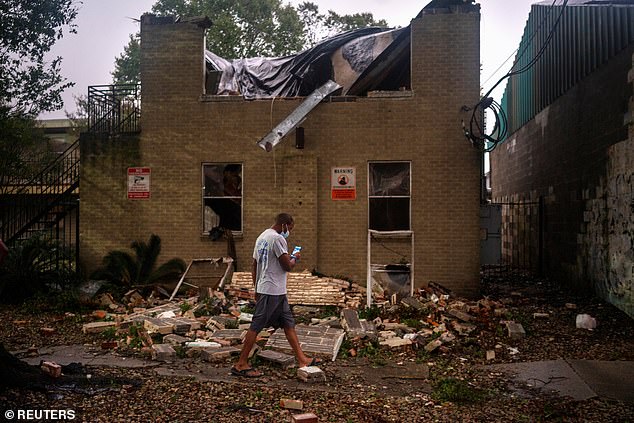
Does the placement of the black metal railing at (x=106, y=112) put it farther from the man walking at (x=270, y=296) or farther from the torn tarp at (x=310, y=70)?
the man walking at (x=270, y=296)

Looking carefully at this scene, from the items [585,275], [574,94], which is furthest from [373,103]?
[585,275]

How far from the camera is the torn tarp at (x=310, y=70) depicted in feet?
41.5

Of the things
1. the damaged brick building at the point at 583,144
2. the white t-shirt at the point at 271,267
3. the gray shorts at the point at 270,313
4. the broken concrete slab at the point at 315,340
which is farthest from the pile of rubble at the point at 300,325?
the damaged brick building at the point at 583,144

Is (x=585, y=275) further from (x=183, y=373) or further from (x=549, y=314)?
(x=183, y=373)

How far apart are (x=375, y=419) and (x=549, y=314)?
20.4ft

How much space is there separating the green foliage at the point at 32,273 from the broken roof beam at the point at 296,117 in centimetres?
498

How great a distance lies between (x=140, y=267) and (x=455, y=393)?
817 centimetres

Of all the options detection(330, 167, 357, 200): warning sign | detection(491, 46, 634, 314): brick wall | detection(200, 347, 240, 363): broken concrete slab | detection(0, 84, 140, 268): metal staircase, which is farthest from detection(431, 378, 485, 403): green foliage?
detection(0, 84, 140, 268): metal staircase

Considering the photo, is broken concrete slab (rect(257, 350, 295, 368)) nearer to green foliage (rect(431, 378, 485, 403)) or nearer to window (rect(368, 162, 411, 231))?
green foliage (rect(431, 378, 485, 403))

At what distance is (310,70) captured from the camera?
12930 mm

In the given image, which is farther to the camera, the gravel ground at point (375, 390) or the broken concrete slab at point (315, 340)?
the broken concrete slab at point (315, 340)

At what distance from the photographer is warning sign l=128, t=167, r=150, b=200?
12453 millimetres

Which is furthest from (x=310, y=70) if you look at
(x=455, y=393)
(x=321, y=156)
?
(x=455, y=393)

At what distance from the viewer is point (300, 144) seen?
1185 centimetres
